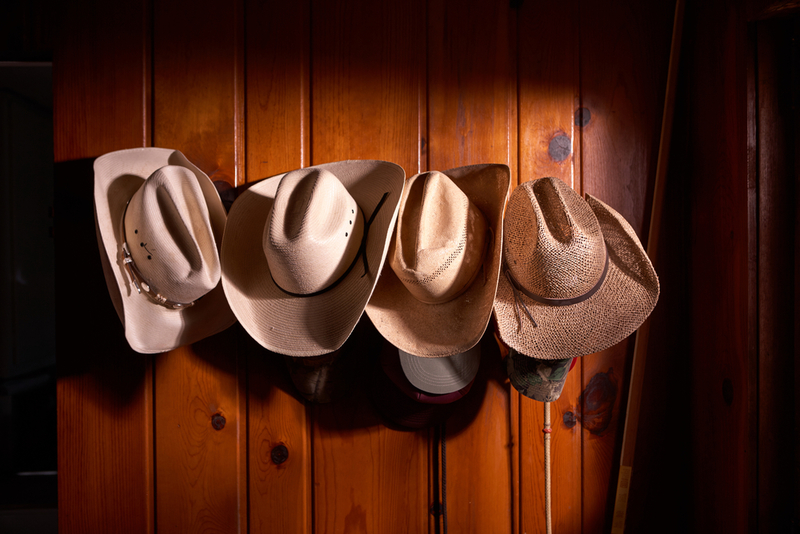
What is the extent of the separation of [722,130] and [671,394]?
864 mm

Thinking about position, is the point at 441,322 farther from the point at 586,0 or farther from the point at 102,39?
the point at 102,39

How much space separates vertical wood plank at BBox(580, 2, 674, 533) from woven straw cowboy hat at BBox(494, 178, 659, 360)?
1.23 feet

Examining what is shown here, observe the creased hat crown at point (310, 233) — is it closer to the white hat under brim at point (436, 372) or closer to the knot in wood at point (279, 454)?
the white hat under brim at point (436, 372)

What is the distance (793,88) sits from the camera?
3.25 feet

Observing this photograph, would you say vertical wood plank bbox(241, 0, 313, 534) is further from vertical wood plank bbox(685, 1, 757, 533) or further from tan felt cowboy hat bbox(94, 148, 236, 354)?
vertical wood plank bbox(685, 1, 757, 533)

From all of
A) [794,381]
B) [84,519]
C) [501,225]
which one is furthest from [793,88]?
[84,519]

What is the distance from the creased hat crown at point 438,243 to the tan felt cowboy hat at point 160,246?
0.46m

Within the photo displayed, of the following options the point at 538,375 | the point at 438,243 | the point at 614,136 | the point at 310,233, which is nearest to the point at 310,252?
the point at 310,233

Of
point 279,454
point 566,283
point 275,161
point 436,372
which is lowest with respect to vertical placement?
point 279,454

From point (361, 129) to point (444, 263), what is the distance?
63cm

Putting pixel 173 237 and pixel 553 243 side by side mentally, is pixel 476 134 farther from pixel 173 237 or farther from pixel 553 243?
pixel 173 237

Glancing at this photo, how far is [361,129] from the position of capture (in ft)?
3.87

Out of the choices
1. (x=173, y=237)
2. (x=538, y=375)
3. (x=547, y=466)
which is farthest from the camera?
(x=547, y=466)

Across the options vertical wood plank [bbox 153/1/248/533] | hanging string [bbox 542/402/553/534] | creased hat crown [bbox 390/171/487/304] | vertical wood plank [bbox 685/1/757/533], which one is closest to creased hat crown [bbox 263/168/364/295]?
creased hat crown [bbox 390/171/487/304]
